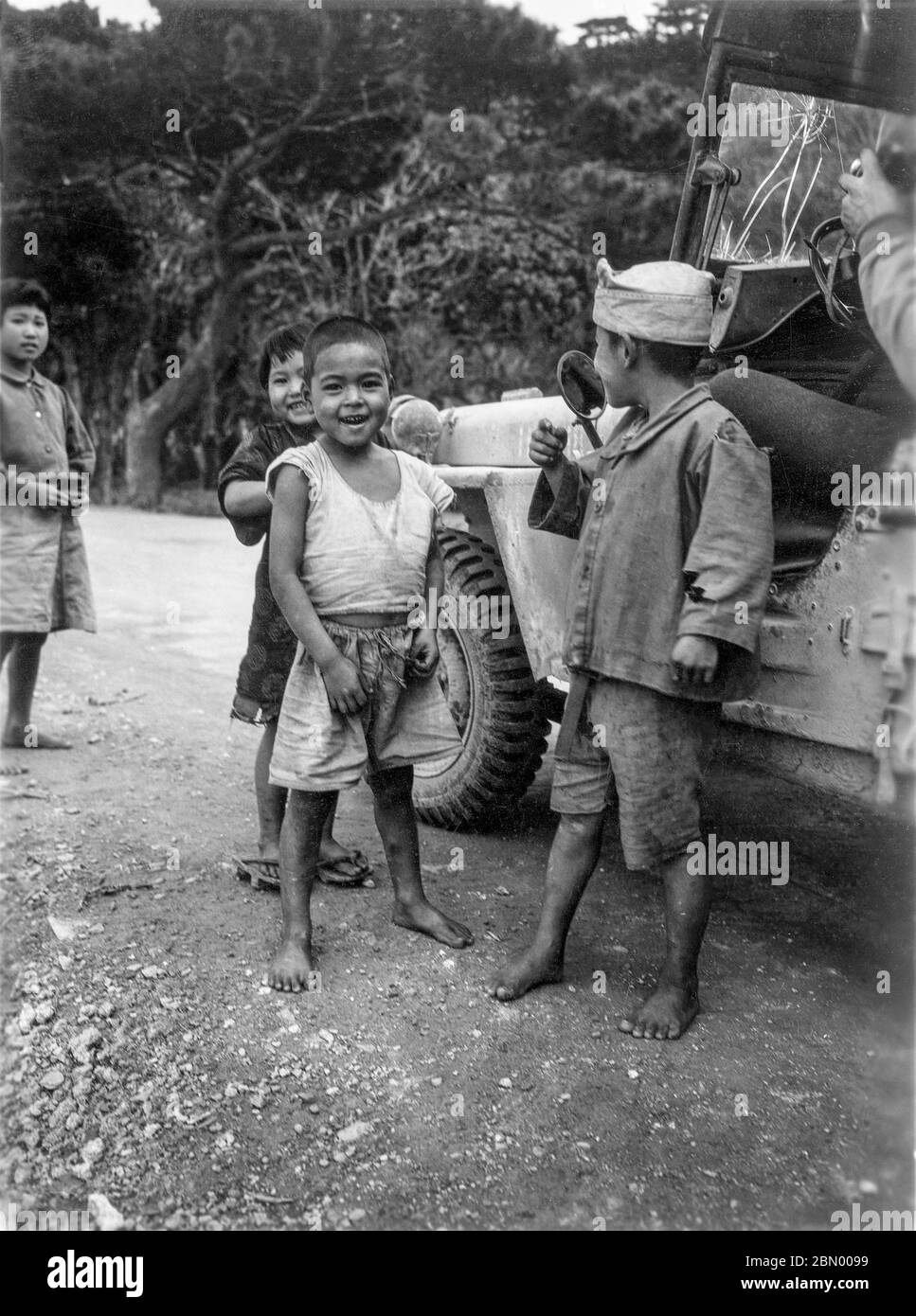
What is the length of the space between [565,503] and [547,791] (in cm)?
179

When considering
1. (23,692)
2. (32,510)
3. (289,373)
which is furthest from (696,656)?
(23,692)

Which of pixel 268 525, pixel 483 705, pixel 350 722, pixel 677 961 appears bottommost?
pixel 677 961

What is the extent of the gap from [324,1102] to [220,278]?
1410 centimetres

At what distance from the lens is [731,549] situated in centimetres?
227

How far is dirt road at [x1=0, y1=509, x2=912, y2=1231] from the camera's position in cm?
208

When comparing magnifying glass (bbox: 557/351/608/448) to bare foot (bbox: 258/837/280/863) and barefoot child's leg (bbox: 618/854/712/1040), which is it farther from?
bare foot (bbox: 258/837/280/863)

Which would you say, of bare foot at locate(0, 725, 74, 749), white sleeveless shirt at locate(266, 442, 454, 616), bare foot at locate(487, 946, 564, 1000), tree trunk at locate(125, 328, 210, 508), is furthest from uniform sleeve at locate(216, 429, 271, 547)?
tree trunk at locate(125, 328, 210, 508)

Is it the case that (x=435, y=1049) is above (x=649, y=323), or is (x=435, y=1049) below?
below

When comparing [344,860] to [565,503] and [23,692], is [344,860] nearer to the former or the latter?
[565,503]

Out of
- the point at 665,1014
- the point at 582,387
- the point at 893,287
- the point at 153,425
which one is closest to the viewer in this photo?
the point at 893,287

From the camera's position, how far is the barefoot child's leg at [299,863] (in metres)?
2.79

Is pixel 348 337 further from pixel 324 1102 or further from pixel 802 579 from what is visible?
pixel 324 1102

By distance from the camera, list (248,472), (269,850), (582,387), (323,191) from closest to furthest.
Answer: (582,387)
(248,472)
(269,850)
(323,191)

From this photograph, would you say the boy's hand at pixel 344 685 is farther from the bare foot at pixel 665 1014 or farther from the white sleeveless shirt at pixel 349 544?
the bare foot at pixel 665 1014
